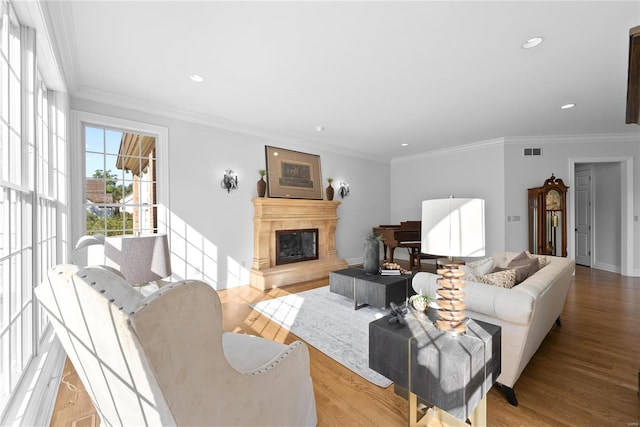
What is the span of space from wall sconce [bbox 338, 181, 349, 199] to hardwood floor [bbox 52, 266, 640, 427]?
3.69m

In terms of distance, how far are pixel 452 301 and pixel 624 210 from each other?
243 inches

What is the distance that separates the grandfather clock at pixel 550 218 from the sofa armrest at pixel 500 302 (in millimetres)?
4371

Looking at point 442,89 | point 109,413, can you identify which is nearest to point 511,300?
point 109,413

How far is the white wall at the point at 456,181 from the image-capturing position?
221 inches

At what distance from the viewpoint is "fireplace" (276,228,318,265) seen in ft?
16.5

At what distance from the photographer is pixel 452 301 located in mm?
1490

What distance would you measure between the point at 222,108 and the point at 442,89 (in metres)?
2.88

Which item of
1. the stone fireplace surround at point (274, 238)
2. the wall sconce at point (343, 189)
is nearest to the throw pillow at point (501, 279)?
the stone fireplace surround at point (274, 238)

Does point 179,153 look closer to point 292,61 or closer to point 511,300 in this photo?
point 292,61

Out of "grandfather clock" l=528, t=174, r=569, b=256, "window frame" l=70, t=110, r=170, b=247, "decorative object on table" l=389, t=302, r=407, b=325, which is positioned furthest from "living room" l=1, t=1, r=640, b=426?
"decorative object on table" l=389, t=302, r=407, b=325

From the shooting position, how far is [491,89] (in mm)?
3340

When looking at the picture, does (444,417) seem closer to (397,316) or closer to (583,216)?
(397,316)

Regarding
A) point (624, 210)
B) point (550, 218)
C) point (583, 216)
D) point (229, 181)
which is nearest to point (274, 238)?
point (229, 181)

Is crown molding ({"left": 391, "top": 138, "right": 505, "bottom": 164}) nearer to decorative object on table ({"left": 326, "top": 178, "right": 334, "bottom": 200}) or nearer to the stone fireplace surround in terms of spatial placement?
decorative object on table ({"left": 326, "top": 178, "right": 334, "bottom": 200})
